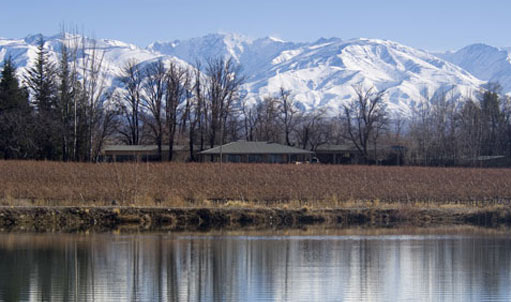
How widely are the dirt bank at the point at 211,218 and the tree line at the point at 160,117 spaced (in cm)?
2660

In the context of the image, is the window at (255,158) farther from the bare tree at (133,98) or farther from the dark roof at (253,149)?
the bare tree at (133,98)

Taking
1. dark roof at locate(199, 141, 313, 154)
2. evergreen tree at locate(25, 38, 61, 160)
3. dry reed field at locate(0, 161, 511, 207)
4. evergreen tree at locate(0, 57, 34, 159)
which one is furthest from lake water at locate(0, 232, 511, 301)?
dark roof at locate(199, 141, 313, 154)

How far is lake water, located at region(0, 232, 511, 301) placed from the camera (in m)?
22.4

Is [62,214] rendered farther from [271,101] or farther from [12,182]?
[271,101]

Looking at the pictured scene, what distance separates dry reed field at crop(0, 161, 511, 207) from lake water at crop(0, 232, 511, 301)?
483 inches

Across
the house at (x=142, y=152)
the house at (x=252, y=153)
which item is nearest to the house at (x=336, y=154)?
the house at (x=252, y=153)

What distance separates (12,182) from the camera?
2062 inches

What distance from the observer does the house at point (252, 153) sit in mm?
88875

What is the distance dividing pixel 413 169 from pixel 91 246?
42.3m

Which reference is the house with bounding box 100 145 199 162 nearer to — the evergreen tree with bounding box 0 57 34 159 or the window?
the window

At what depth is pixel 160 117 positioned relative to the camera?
97.1 m

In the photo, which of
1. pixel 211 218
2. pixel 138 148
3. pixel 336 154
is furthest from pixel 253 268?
pixel 336 154

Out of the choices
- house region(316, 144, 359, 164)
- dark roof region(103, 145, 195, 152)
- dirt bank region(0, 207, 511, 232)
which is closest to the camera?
dirt bank region(0, 207, 511, 232)

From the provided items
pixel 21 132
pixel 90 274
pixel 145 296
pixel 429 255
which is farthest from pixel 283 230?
pixel 21 132
